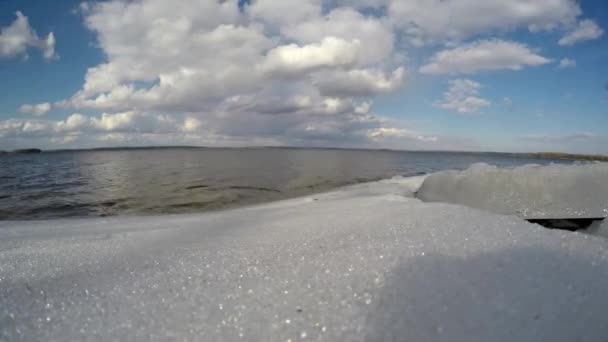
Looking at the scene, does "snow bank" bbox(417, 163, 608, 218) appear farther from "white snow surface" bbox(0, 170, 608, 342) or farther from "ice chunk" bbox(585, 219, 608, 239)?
"white snow surface" bbox(0, 170, 608, 342)

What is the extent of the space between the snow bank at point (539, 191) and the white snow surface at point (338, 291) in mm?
2298

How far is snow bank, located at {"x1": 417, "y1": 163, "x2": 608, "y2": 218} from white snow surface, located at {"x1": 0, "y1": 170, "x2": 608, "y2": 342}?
2298 millimetres

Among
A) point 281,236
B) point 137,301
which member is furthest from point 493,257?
point 137,301

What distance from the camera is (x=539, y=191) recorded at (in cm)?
443

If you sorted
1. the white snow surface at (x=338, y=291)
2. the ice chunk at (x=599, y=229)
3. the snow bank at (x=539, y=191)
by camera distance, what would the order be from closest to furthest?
1. the white snow surface at (x=338, y=291)
2. the ice chunk at (x=599, y=229)
3. the snow bank at (x=539, y=191)

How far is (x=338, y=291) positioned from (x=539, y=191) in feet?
14.7

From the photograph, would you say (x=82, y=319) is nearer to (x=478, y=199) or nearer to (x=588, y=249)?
(x=588, y=249)

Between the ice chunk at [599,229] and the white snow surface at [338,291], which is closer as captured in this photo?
the white snow surface at [338,291]

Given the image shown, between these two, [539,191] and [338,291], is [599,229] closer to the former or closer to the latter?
[539,191]

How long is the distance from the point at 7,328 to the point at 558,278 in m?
2.83

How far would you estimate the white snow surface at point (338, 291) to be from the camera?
1335 mm

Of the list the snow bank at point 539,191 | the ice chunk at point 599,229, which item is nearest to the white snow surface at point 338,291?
the ice chunk at point 599,229

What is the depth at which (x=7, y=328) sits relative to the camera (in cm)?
136

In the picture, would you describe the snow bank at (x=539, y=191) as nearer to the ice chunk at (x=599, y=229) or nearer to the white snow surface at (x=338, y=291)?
the ice chunk at (x=599, y=229)
